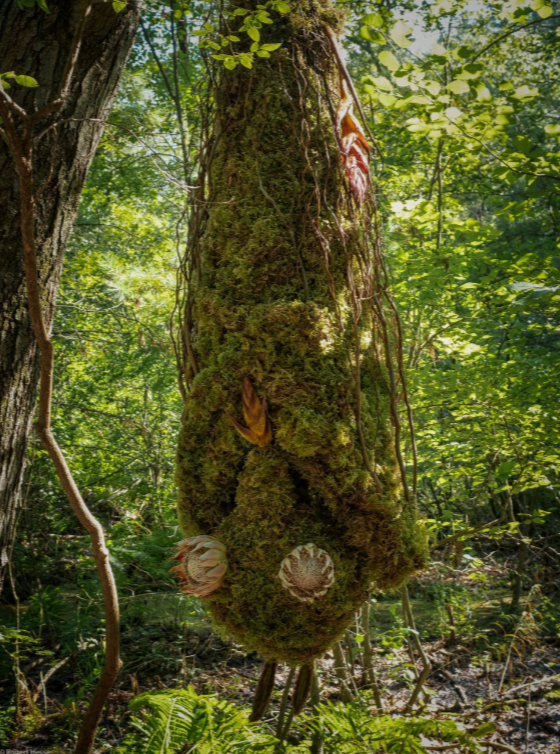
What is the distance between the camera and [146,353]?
19.9 ft

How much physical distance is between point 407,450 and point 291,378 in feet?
9.75

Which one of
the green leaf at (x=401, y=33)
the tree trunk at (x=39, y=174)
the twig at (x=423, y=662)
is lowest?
the twig at (x=423, y=662)

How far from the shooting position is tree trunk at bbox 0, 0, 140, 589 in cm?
184

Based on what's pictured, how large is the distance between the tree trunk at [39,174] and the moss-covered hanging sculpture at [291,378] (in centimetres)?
57

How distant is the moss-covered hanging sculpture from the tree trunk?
1.88 feet

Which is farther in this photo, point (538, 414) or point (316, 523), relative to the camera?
point (538, 414)

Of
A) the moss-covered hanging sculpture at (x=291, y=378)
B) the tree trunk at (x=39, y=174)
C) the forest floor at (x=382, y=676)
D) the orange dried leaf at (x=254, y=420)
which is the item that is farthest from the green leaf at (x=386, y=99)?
the forest floor at (x=382, y=676)

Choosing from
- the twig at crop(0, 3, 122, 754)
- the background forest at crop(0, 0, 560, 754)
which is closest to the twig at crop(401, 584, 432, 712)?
the background forest at crop(0, 0, 560, 754)

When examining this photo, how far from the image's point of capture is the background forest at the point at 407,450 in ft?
7.56

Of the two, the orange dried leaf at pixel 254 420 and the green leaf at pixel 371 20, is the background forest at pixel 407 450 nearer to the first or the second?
the green leaf at pixel 371 20

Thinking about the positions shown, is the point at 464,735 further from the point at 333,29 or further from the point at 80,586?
the point at 80,586

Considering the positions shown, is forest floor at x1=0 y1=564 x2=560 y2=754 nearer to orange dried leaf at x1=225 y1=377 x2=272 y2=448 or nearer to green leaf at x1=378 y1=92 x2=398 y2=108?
orange dried leaf at x1=225 y1=377 x2=272 y2=448

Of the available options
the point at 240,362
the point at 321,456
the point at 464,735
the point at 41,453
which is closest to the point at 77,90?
the point at 240,362

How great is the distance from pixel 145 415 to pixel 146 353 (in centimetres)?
72
